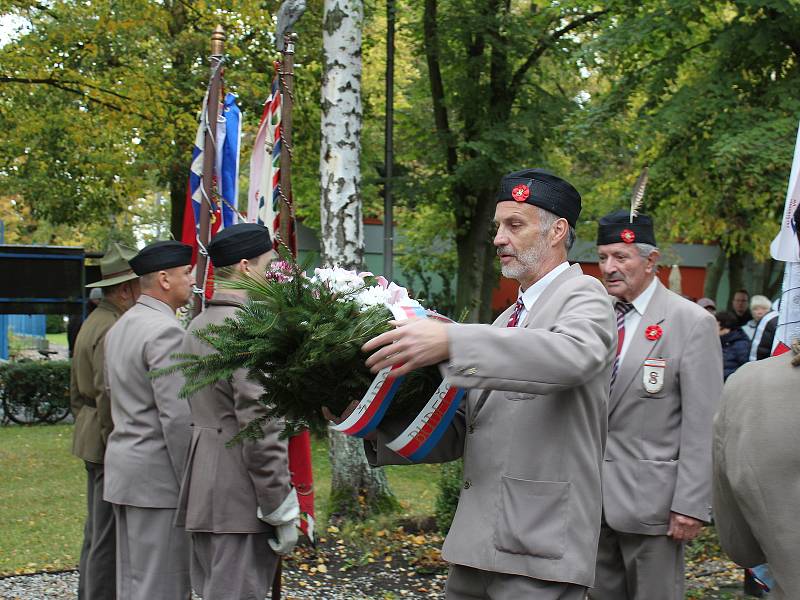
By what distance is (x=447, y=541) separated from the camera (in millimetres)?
3248

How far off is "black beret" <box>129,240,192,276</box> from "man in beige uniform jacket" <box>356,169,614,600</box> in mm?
2541

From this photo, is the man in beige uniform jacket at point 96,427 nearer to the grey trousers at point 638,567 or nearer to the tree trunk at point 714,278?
the grey trousers at point 638,567

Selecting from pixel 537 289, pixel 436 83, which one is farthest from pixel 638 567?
pixel 436 83

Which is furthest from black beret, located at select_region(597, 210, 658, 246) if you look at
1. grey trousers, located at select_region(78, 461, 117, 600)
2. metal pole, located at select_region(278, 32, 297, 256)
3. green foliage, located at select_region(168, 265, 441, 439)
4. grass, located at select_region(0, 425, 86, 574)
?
grass, located at select_region(0, 425, 86, 574)

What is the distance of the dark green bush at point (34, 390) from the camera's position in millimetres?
17438

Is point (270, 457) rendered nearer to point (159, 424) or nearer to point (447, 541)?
point (159, 424)

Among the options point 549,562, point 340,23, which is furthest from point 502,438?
point 340,23

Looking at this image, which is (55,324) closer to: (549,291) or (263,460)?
(263,460)

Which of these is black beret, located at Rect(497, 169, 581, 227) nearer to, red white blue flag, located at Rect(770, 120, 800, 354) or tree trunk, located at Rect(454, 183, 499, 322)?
red white blue flag, located at Rect(770, 120, 800, 354)

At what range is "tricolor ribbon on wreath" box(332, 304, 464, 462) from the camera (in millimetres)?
2998

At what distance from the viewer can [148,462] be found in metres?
5.00

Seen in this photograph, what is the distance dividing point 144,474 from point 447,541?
2292mm

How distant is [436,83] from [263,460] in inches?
564

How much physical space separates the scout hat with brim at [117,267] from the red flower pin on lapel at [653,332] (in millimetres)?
3512
